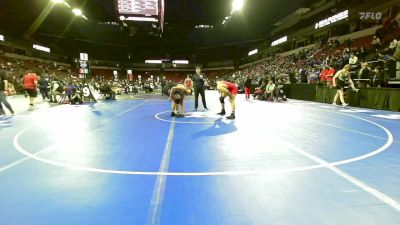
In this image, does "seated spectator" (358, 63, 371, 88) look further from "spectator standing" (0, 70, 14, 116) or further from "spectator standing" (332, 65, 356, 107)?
"spectator standing" (0, 70, 14, 116)

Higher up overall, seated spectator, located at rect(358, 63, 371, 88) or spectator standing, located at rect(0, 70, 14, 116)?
seated spectator, located at rect(358, 63, 371, 88)

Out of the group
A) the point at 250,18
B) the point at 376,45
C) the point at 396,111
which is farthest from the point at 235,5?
the point at 396,111

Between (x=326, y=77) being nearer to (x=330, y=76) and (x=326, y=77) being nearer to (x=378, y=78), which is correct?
(x=330, y=76)

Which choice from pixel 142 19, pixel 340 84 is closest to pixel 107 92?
pixel 142 19

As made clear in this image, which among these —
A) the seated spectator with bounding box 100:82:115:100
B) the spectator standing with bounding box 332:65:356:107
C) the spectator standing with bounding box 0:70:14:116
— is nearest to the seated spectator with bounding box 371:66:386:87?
the spectator standing with bounding box 332:65:356:107

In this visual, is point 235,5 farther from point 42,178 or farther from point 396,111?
point 42,178

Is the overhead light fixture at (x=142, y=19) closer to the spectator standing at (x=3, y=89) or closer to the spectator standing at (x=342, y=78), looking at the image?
the spectator standing at (x=3, y=89)

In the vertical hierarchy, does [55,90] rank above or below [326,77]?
below

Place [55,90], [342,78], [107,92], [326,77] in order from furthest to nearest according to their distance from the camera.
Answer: [107,92]
[55,90]
[326,77]
[342,78]

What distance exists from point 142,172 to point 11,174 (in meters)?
1.76

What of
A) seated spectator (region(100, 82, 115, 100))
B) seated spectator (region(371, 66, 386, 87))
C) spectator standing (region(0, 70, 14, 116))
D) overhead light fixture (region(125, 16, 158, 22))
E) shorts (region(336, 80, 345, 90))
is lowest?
seated spectator (region(100, 82, 115, 100))

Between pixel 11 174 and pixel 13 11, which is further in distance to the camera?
pixel 13 11

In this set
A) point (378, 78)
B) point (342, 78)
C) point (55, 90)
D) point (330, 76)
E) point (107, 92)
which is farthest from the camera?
point (107, 92)

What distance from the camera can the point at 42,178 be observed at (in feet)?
13.4
